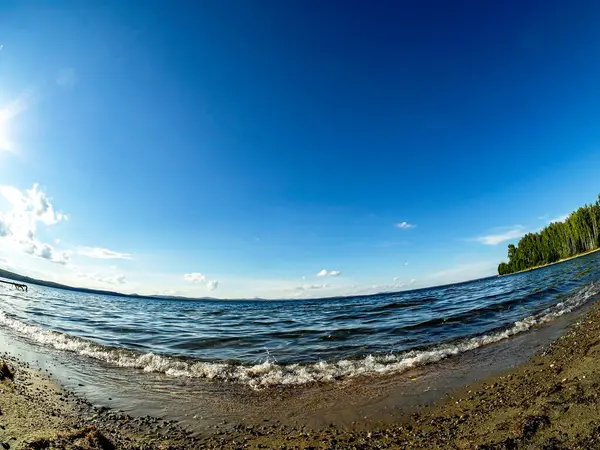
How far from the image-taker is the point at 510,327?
45.4 feet

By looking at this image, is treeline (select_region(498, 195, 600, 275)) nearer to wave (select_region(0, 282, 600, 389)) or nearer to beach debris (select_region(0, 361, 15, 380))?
wave (select_region(0, 282, 600, 389))

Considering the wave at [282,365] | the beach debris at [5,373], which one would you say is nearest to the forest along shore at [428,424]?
the beach debris at [5,373]

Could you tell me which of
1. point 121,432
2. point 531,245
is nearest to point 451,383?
point 121,432

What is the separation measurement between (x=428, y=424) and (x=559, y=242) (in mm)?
146826

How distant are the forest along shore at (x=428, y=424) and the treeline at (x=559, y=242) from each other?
13236 centimetres

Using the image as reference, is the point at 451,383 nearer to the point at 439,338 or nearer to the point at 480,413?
the point at 480,413

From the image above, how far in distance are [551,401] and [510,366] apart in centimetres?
367

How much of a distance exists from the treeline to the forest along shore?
132360mm

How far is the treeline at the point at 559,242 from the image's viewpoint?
101 meters

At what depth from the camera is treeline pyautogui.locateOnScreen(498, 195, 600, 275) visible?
100625mm

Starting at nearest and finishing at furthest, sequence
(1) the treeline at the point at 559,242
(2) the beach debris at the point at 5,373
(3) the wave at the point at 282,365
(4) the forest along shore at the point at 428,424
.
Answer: (4) the forest along shore at the point at 428,424
(2) the beach debris at the point at 5,373
(3) the wave at the point at 282,365
(1) the treeline at the point at 559,242

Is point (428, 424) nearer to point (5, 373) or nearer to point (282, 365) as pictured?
point (282, 365)

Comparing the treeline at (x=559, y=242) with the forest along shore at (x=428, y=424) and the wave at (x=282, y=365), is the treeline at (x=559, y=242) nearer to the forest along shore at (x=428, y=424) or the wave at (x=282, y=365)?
the wave at (x=282, y=365)

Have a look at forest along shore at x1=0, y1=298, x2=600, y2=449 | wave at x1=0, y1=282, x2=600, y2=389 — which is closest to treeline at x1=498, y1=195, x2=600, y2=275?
wave at x1=0, y1=282, x2=600, y2=389
